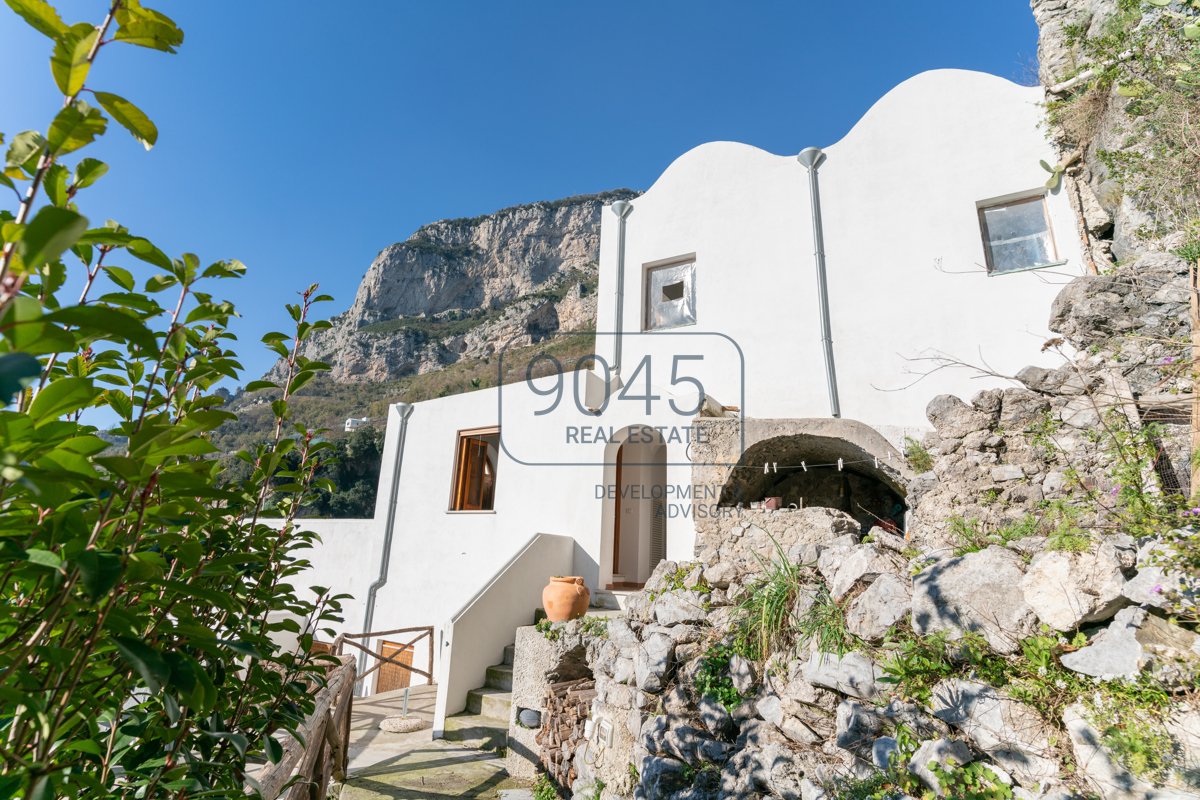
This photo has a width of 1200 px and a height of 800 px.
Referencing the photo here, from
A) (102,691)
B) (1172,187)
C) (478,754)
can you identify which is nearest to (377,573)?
(478,754)

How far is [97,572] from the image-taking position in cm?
66

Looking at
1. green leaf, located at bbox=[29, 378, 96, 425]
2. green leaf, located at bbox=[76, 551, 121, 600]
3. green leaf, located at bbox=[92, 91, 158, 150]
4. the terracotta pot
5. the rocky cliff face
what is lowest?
the terracotta pot

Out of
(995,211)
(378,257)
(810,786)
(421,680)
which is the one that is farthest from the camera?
(378,257)

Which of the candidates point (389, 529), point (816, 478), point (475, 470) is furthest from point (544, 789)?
point (389, 529)

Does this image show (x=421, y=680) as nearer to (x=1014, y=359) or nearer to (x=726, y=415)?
(x=726, y=415)

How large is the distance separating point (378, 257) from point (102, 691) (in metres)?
57.2

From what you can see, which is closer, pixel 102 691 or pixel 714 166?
pixel 102 691

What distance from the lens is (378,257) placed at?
53000 mm

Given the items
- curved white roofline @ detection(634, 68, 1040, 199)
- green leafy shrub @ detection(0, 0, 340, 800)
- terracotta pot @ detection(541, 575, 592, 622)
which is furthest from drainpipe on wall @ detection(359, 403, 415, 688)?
green leafy shrub @ detection(0, 0, 340, 800)

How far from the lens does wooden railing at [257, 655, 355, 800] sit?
2094 mm

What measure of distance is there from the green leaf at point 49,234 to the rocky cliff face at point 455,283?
41.5 m

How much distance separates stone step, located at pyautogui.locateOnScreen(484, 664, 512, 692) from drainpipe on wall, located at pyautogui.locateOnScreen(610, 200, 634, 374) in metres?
4.49

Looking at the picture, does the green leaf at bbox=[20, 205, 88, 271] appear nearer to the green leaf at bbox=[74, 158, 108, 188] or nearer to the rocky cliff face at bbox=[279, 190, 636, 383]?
the green leaf at bbox=[74, 158, 108, 188]

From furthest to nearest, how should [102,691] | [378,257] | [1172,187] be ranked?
[378,257]
[1172,187]
[102,691]
